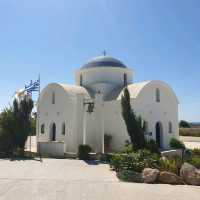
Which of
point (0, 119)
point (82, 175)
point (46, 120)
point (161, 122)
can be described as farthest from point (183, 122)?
point (82, 175)

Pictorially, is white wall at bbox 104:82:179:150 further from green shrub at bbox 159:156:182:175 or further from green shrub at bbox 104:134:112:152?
green shrub at bbox 159:156:182:175

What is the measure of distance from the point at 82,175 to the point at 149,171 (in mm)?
3514

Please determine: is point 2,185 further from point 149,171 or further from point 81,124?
point 81,124

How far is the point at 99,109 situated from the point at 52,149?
517cm

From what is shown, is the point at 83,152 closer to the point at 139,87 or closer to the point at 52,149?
the point at 52,149

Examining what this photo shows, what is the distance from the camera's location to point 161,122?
26969 mm

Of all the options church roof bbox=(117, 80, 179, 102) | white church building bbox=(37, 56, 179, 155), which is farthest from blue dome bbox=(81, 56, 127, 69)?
church roof bbox=(117, 80, 179, 102)

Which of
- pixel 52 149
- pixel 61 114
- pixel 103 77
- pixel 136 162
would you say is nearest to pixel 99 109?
pixel 61 114

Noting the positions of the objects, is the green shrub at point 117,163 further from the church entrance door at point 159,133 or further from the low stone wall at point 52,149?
the church entrance door at point 159,133

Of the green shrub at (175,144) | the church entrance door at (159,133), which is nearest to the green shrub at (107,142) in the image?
the church entrance door at (159,133)

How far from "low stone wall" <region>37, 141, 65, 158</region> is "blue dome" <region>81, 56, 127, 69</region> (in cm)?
1066

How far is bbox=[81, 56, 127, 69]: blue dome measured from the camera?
2995cm

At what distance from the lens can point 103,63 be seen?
98.3 feet

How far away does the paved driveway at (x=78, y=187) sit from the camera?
10.0 m
